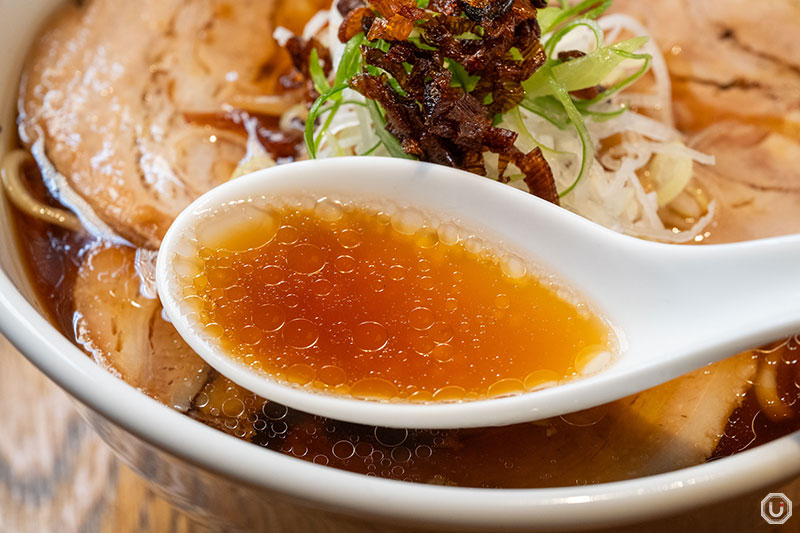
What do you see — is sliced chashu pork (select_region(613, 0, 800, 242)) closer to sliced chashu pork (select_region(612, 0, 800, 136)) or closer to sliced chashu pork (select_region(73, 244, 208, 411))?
sliced chashu pork (select_region(612, 0, 800, 136))

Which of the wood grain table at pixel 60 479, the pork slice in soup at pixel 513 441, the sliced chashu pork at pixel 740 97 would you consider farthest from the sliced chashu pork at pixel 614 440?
the wood grain table at pixel 60 479

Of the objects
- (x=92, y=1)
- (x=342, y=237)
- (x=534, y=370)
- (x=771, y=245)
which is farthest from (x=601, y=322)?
(x=92, y=1)

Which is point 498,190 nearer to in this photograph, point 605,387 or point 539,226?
point 539,226

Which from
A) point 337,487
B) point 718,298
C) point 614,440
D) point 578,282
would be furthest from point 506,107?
point 337,487

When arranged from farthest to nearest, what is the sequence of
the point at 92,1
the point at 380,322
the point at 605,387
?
the point at 92,1, the point at 380,322, the point at 605,387

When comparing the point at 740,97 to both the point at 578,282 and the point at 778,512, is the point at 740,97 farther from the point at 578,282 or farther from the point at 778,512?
the point at 778,512

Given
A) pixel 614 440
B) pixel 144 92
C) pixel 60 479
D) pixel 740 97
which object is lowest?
pixel 60 479

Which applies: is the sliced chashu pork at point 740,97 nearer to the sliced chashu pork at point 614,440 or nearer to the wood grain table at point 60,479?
the sliced chashu pork at point 614,440
